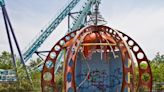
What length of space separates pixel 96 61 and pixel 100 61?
175mm

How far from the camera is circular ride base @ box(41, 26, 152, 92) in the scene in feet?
38.9

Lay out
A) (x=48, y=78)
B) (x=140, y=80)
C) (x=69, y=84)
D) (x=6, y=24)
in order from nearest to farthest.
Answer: (x=69, y=84), (x=48, y=78), (x=140, y=80), (x=6, y=24)

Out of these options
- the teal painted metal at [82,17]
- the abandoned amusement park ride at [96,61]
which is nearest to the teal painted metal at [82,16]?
the teal painted metal at [82,17]

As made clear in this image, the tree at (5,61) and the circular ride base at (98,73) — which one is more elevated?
the tree at (5,61)

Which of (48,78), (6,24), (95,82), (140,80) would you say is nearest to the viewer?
(48,78)

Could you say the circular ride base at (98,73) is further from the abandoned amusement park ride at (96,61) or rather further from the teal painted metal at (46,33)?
the teal painted metal at (46,33)

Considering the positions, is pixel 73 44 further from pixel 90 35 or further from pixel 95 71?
pixel 95 71

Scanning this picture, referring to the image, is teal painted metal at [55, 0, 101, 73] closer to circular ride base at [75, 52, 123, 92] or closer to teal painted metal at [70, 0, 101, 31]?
teal painted metal at [70, 0, 101, 31]

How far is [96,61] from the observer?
14.6m

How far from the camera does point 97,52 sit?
1475 cm

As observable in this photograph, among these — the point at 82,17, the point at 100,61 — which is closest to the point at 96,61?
the point at 100,61

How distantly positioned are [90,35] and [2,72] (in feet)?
49.5

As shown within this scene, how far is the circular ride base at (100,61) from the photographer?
11.9 m

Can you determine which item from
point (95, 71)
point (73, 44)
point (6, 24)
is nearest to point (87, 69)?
point (95, 71)
